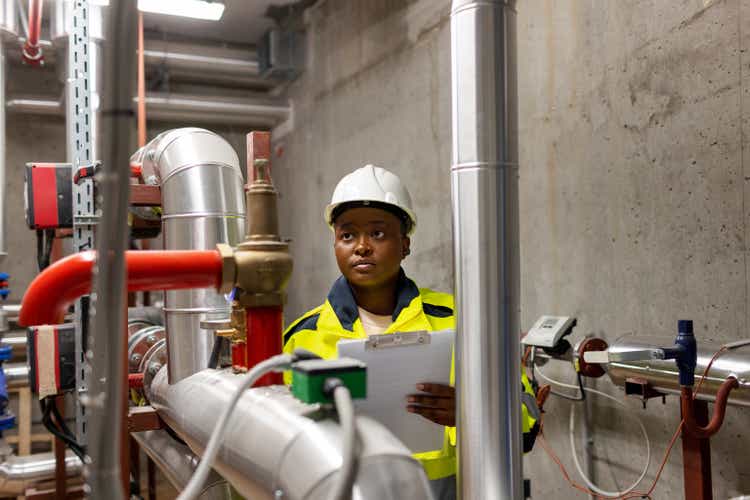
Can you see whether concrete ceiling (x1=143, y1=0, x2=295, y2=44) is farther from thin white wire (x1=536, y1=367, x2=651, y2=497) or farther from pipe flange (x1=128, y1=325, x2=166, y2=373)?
thin white wire (x1=536, y1=367, x2=651, y2=497)

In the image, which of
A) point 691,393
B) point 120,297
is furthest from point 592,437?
point 120,297

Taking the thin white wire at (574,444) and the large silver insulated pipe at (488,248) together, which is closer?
the large silver insulated pipe at (488,248)

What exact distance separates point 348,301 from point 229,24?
3238mm

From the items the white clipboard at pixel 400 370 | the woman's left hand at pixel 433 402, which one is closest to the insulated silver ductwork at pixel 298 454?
the white clipboard at pixel 400 370

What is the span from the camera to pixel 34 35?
275cm

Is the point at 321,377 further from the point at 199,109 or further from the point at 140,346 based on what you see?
the point at 199,109

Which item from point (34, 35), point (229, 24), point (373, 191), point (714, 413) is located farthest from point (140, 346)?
point (229, 24)

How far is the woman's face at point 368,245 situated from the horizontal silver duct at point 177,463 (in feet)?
1.65

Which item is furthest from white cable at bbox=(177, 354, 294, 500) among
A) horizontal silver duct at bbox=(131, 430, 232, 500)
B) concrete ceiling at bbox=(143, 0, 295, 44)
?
concrete ceiling at bbox=(143, 0, 295, 44)

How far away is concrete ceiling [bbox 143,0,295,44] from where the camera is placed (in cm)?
379

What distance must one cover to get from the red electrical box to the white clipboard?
31.3 inches

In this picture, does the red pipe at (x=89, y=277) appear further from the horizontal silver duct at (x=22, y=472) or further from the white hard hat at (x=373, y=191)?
the horizontal silver duct at (x=22, y=472)

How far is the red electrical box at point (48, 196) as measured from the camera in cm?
130

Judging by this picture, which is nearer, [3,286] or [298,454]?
[298,454]
